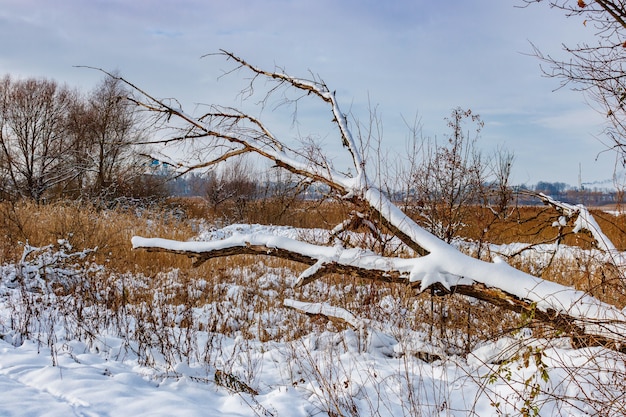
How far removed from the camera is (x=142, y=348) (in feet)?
14.9

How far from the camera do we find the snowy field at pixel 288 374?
2.96 m

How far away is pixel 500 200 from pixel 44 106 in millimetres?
23997

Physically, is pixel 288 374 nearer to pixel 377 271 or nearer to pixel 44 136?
pixel 377 271

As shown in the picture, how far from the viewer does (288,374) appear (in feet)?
13.9

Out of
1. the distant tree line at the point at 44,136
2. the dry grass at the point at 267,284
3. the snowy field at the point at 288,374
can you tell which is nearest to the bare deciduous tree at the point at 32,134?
the distant tree line at the point at 44,136

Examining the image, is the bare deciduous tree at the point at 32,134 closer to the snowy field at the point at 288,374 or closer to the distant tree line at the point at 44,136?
the distant tree line at the point at 44,136

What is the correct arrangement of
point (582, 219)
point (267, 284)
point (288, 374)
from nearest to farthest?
point (288, 374)
point (582, 219)
point (267, 284)

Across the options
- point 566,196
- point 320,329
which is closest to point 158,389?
point 320,329

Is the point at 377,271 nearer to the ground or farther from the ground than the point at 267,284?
farther from the ground

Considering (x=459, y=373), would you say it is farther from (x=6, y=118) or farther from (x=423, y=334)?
(x=6, y=118)

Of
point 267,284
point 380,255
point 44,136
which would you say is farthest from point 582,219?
point 44,136

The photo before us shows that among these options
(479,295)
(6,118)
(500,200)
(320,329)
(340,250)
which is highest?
(6,118)

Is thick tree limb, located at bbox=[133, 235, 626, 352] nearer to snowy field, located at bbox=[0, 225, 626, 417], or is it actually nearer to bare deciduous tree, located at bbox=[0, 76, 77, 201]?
snowy field, located at bbox=[0, 225, 626, 417]

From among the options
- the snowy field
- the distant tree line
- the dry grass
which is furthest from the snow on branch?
the distant tree line
